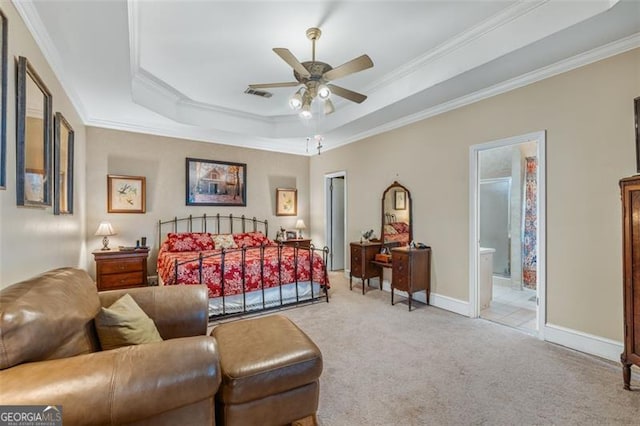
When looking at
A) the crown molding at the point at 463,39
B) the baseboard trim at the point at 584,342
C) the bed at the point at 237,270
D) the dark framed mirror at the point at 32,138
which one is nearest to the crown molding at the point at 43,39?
the dark framed mirror at the point at 32,138

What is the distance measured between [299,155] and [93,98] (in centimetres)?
400

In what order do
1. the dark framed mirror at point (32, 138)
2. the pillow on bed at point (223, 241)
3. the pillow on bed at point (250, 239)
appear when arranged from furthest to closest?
the pillow on bed at point (250, 239) → the pillow on bed at point (223, 241) → the dark framed mirror at point (32, 138)

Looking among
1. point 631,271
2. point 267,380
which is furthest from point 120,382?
point 631,271

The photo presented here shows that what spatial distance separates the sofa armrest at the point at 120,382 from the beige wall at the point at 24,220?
1.10 m

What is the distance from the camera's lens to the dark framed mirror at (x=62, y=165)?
285cm

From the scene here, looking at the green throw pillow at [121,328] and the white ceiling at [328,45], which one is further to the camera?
the white ceiling at [328,45]

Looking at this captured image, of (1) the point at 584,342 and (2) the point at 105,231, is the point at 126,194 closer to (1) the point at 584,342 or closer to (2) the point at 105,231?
(2) the point at 105,231

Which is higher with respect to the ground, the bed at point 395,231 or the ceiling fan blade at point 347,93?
the ceiling fan blade at point 347,93

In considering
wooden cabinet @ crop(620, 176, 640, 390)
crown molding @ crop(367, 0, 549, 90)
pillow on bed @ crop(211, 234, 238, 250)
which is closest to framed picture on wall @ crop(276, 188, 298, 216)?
pillow on bed @ crop(211, 234, 238, 250)

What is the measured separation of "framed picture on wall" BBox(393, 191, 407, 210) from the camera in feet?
15.7

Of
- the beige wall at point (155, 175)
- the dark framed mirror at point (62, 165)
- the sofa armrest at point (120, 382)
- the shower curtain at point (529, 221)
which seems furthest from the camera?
the shower curtain at point (529, 221)

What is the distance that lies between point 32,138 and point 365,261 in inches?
168

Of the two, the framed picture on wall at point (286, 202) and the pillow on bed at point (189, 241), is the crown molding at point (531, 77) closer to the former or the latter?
the framed picture on wall at point (286, 202)

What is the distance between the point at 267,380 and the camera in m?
1.63
